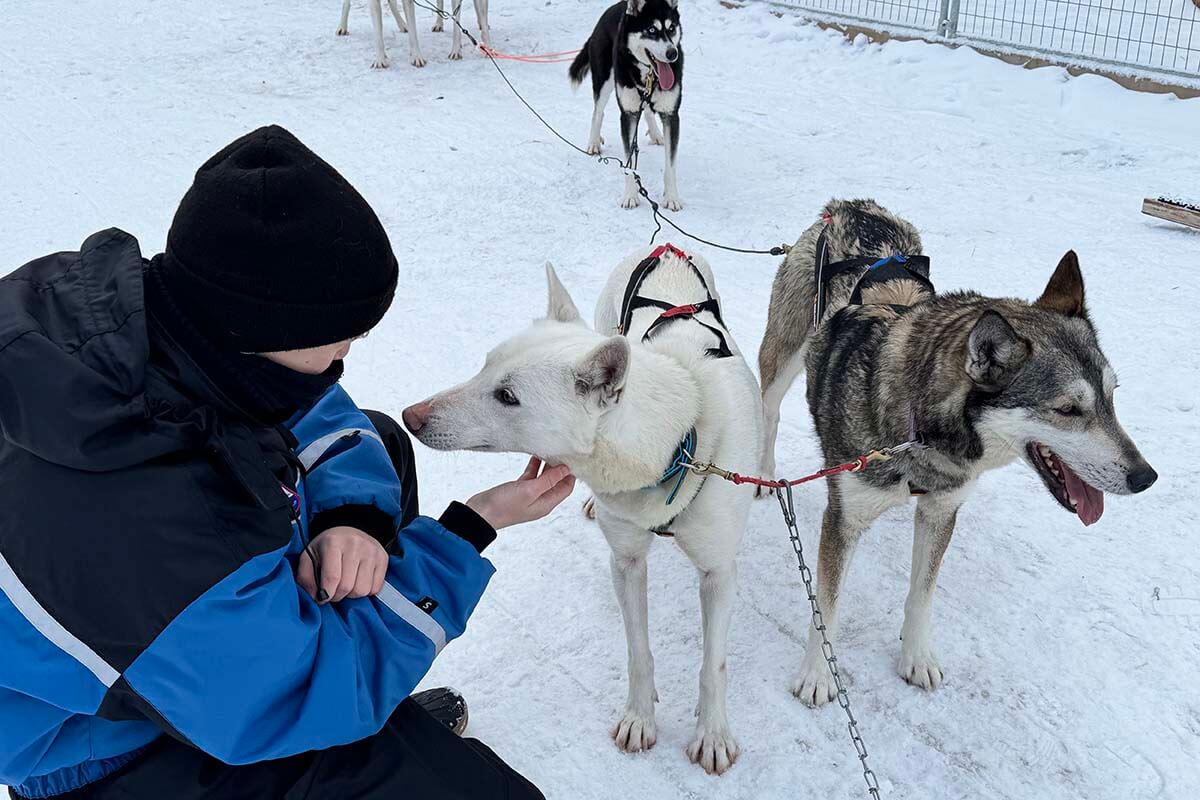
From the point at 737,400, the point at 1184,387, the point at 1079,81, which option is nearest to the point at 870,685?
the point at 737,400

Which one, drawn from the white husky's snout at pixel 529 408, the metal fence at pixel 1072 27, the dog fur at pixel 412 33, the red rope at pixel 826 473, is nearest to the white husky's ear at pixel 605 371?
the white husky's snout at pixel 529 408

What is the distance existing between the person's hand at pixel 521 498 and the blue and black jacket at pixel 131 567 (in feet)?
1.31

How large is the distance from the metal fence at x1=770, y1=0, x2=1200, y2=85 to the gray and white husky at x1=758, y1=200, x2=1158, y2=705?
5.02 metres

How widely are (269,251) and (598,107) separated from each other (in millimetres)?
5314

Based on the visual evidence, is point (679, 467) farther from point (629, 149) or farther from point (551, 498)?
point (629, 149)

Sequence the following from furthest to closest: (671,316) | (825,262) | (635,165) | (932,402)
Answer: (635,165) < (825,262) < (671,316) < (932,402)

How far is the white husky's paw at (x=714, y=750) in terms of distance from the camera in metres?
2.16

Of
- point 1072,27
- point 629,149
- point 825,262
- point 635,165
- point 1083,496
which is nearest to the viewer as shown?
point 1083,496

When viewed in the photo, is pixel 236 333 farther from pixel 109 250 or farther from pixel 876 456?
pixel 876 456

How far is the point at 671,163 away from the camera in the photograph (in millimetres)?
5625

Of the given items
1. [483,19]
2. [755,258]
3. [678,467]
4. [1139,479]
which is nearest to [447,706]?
[678,467]

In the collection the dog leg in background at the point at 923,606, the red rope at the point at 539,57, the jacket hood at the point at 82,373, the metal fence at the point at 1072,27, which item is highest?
the metal fence at the point at 1072,27

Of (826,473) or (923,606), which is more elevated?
(826,473)

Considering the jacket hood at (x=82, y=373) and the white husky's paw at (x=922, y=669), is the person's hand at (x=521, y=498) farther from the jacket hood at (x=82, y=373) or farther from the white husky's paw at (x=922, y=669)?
the white husky's paw at (x=922, y=669)
